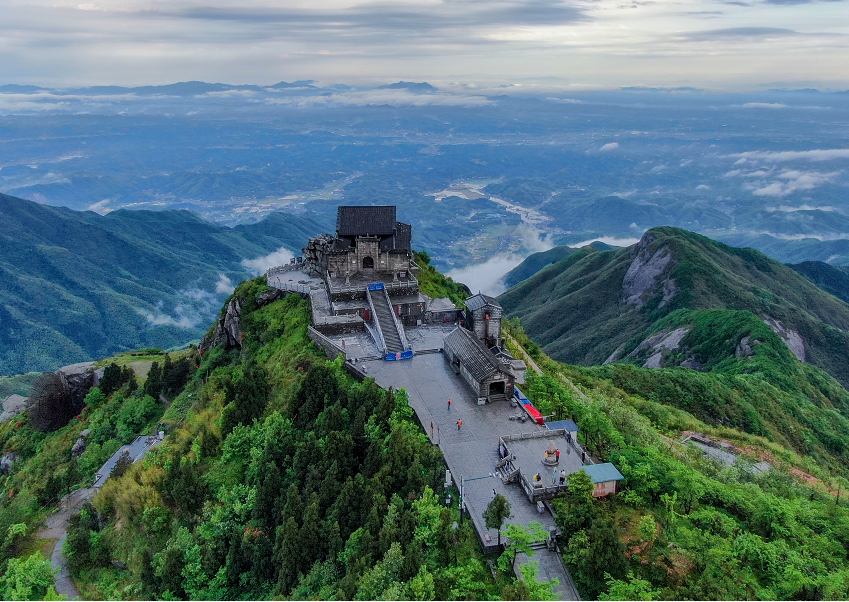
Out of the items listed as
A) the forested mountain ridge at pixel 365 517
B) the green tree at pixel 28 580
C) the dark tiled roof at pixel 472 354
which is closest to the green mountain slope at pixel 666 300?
the forested mountain ridge at pixel 365 517

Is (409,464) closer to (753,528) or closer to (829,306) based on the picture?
(753,528)

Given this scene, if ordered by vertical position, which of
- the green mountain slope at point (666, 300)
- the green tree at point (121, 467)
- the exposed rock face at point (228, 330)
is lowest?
the green mountain slope at point (666, 300)

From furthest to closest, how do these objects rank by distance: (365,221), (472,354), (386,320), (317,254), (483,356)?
(317,254) → (365,221) → (386,320) → (472,354) → (483,356)

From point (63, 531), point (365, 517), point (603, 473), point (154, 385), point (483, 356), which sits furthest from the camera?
point (154, 385)

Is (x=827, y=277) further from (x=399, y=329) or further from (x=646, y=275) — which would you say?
(x=399, y=329)

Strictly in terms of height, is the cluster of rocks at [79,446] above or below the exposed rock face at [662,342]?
above

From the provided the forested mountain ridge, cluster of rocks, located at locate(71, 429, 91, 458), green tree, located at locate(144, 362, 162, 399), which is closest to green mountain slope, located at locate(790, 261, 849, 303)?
the forested mountain ridge

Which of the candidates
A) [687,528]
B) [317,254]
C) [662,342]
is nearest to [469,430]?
[687,528]

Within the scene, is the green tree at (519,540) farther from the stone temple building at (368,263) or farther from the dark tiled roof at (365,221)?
the dark tiled roof at (365,221)
